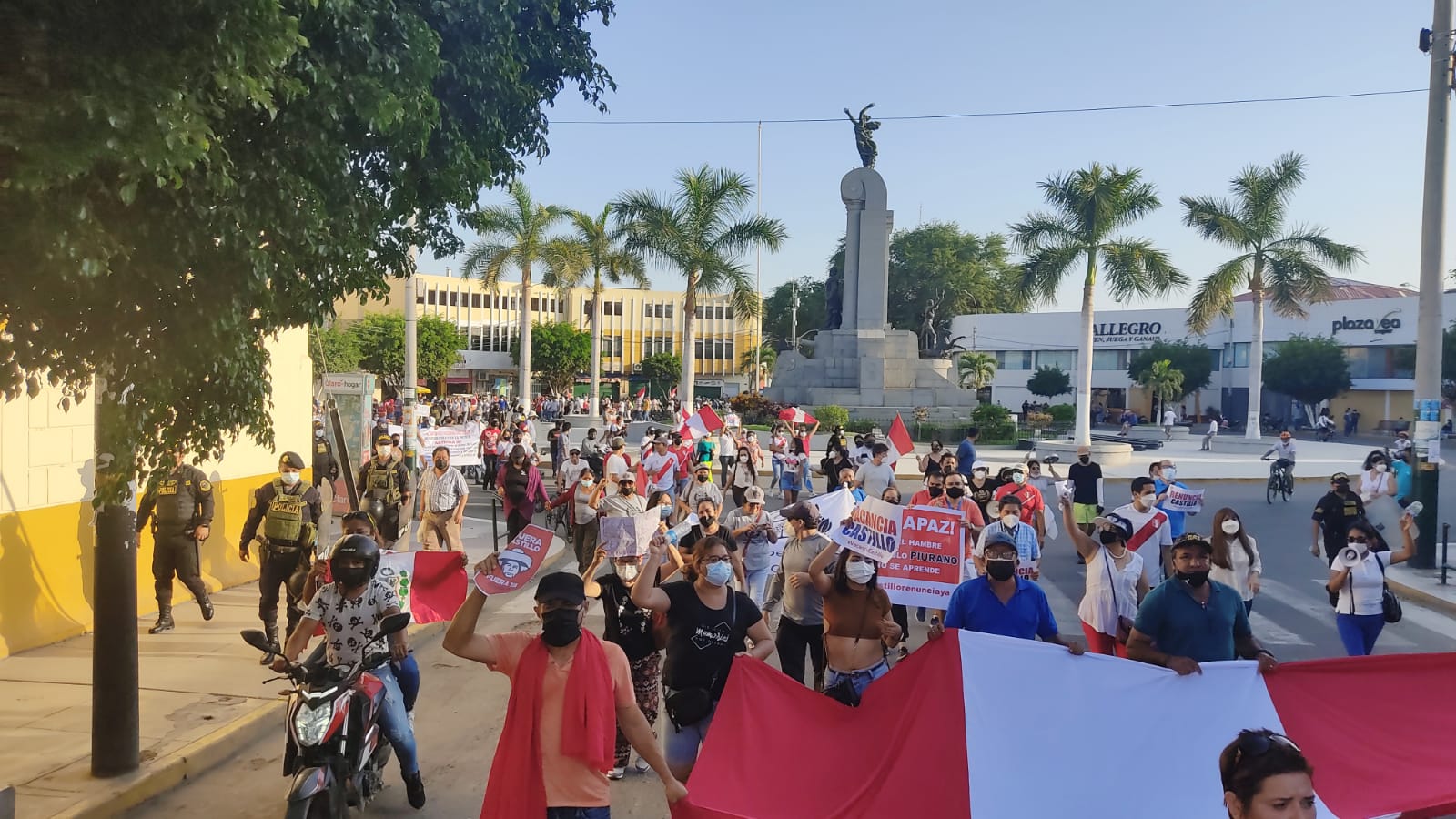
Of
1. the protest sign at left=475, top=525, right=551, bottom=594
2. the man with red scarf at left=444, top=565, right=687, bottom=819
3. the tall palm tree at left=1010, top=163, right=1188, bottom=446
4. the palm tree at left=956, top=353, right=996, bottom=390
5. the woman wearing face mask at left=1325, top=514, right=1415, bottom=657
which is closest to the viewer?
the man with red scarf at left=444, top=565, right=687, bottom=819

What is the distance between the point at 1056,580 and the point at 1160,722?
30.1ft

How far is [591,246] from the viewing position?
45500 millimetres

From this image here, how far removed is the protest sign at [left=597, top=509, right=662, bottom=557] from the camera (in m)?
7.92

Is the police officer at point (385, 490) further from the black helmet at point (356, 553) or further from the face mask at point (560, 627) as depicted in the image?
the face mask at point (560, 627)

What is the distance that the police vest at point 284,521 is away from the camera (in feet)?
31.5

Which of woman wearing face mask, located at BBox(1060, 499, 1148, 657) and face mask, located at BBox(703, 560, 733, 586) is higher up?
face mask, located at BBox(703, 560, 733, 586)

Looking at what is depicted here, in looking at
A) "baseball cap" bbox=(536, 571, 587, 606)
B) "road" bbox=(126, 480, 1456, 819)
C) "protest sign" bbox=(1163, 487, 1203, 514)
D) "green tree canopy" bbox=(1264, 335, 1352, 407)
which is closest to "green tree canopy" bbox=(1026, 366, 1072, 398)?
"green tree canopy" bbox=(1264, 335, 1352, 407)

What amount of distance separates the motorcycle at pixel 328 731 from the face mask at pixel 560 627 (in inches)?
Result: 62.3

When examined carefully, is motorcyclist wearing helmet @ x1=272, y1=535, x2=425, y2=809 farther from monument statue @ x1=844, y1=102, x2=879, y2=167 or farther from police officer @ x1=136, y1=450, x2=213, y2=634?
monument statue @ x1=844, y1=102, x2=879, y2=167

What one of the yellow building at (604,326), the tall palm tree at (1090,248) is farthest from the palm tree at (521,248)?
the yellow building at (604,326)

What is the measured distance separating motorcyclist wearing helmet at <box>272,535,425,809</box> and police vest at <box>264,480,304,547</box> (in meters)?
3.76

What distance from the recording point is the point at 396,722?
19.8 feet

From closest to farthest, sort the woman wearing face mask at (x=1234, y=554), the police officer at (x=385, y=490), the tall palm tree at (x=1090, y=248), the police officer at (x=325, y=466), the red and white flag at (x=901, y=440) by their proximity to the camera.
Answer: the woman wearing face mask at (x=1234, y=554)
the police officer at (x=385, y=490)
the police officer at (x=325, y=466)
the red and white flag at (x=901, y=440)
the tall palm tree at (x=1090, y=248)

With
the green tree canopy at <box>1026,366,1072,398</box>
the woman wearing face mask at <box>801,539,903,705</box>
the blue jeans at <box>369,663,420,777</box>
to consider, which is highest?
the green tree canopy at <box>1026,366,1072,398</box>
